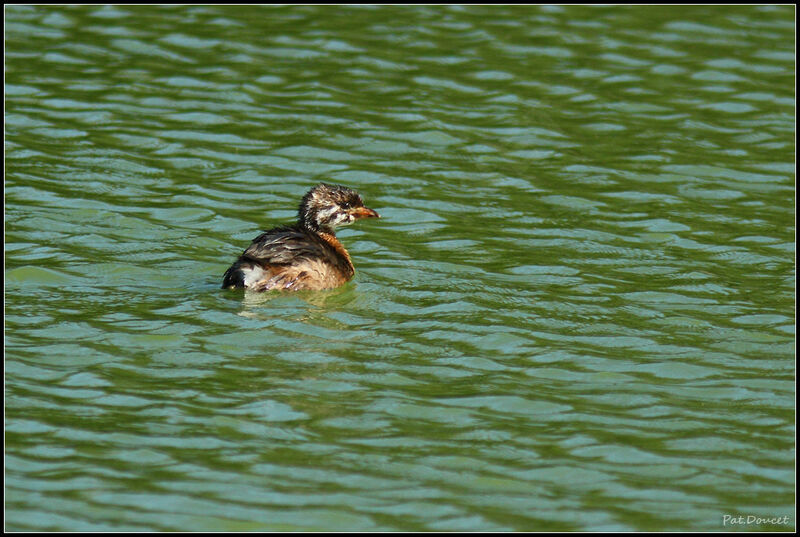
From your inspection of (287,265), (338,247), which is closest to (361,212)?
(338,247)

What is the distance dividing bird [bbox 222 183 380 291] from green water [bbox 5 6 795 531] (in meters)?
0.19

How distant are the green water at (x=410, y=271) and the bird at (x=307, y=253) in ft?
0.62

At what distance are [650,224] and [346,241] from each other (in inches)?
117

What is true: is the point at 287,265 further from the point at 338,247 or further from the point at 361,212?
the point at 361,212

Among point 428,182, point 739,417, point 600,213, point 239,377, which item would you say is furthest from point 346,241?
point 739,417

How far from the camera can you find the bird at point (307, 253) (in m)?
10.5

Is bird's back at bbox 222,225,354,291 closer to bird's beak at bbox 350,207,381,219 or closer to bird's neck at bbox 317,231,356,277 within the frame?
bird's neck at bbox 317,231,356,277

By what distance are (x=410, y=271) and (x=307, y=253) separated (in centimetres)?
103

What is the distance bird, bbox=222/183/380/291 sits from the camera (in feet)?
34.4

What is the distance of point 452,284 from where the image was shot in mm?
11008

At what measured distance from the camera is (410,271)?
37.3 feet

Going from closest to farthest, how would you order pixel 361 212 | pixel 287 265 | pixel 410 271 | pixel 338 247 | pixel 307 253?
pixel 287 265 < pixel 307 253 < pixel 410 271 < pixel 338 247 < pixel 361 212

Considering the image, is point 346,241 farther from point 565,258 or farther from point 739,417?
point 739,417

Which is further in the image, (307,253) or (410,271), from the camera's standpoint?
(410,271)
